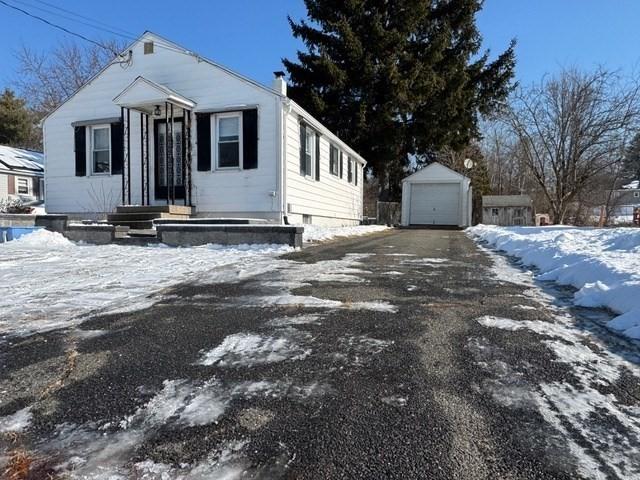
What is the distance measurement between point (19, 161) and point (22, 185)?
121 centimetres

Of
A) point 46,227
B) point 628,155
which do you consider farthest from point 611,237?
point 628,155

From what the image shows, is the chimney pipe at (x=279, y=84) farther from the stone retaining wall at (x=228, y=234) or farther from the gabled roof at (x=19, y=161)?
the gabled roof at (x=19, y=161)

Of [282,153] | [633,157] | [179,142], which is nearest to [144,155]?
[179,142]

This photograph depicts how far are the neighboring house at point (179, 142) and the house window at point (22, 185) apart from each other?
11.5m

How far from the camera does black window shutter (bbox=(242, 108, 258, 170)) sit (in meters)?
10.4

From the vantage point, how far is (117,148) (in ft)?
37.9

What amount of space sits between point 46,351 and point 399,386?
2101 mm

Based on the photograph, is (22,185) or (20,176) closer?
(20,176)

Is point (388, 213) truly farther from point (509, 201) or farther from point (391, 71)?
point (391, 71)

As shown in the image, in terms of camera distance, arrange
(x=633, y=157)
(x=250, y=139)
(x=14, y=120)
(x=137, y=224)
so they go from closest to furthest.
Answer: (x=137, y=224) < (x=250, y=139) < (x=633, y=157) < (x=14, y=120)

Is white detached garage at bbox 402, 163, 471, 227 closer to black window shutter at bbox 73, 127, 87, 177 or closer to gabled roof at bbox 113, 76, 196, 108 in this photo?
gabled roof at bbox 113, 76, 196, 108

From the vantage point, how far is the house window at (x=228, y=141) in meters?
10.7

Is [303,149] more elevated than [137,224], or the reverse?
[303,149]

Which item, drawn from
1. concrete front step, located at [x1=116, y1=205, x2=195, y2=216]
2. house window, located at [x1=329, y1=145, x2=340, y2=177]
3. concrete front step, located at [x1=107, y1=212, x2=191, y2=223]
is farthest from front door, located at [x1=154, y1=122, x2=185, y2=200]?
house window, located at [x1=329, y1=145, x2=340, y2=177]
